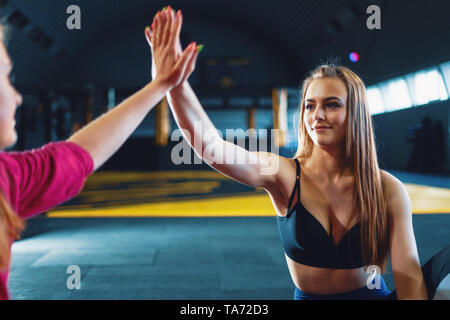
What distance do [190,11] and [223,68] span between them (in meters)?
2.67

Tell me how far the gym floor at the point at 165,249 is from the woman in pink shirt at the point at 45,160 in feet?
5.59

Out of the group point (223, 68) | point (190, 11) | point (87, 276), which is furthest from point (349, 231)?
point (190, 11)

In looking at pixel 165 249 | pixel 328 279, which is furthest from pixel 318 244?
pixel 165 249

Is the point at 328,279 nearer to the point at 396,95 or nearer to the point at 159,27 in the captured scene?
the point at 159,27

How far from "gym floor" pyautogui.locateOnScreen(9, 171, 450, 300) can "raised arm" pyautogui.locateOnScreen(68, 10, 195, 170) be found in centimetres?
172

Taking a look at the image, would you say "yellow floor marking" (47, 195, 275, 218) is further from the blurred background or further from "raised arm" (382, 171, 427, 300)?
"raised arm" (382, 171, 427, 300)

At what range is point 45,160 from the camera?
0.62 m

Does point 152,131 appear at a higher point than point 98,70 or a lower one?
lower

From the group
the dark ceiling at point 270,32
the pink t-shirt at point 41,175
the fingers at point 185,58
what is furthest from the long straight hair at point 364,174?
the dark ceiling at point 270,32

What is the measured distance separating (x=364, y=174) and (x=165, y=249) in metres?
2.43

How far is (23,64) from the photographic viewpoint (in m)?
14.0

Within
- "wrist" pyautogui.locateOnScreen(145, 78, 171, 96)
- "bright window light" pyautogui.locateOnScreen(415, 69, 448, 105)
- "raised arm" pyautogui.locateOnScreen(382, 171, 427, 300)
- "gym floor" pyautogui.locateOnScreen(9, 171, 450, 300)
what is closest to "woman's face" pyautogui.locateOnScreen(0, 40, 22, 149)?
"wrist" pyautogui.locateOnScreen(145, 78, 171, 96)
